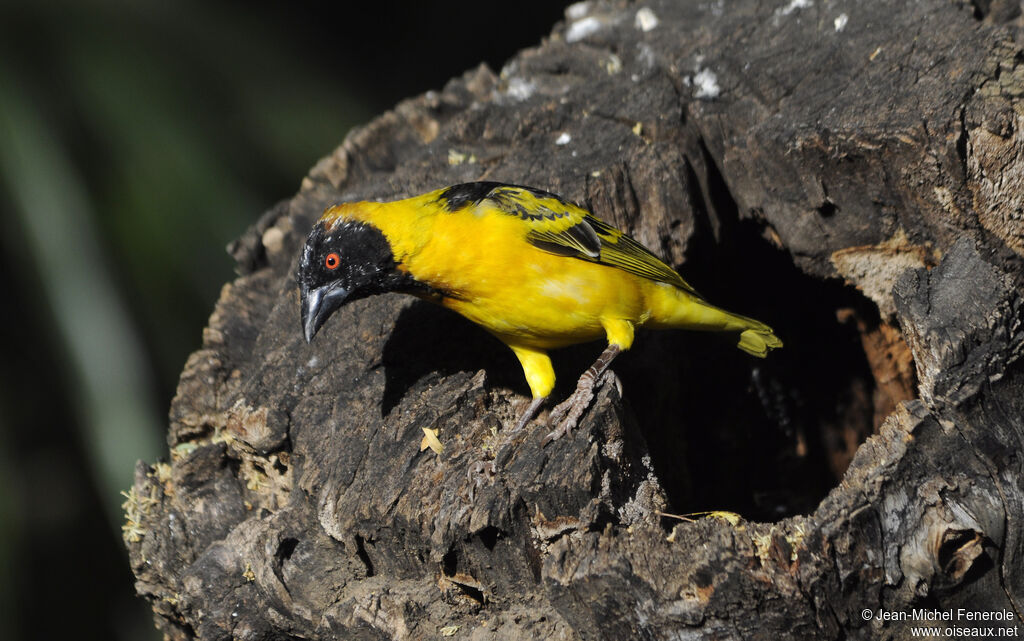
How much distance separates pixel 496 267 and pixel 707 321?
Answer: 3.49 feet

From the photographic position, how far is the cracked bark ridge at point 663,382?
2346 mm

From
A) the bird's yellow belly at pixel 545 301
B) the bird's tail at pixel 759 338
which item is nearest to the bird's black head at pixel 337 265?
the bird's yellow belly at pixel 545 301

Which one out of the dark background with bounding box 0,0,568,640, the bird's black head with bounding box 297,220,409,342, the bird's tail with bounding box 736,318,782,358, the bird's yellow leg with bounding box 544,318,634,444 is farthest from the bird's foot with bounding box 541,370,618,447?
the dark background with bounding box 0,0,568,640

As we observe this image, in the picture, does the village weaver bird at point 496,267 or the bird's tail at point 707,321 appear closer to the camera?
the village weaver bird at point 496,267

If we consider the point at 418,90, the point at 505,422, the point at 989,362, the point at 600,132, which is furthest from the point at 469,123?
the point at 418,90

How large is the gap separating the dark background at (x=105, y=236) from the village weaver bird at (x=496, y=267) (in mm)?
1425

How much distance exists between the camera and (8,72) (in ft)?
12.9

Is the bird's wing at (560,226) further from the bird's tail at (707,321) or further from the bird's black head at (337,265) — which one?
the bird's black head at (337,265)

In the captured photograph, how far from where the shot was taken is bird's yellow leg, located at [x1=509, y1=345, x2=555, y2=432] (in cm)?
333

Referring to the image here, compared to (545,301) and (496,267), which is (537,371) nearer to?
(545,301)

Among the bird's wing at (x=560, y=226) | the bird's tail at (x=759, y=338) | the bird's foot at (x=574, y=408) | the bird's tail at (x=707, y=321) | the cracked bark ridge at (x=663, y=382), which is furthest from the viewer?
the bird's tail at (x=759, y=338)

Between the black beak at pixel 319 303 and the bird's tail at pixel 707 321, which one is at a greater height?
the black beak at pixel 319 303

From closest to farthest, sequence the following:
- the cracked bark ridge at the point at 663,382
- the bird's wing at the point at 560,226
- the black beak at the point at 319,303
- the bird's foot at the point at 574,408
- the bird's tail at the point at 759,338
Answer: the cracked bark ridge at the point at 663,382, the bird's foot at the point at 574,408, the black beak at the point at 319,303, the bird's wing at the point at 560,226, the bird's tail at the point at 759,338

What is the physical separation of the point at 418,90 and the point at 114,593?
14.6 ft
